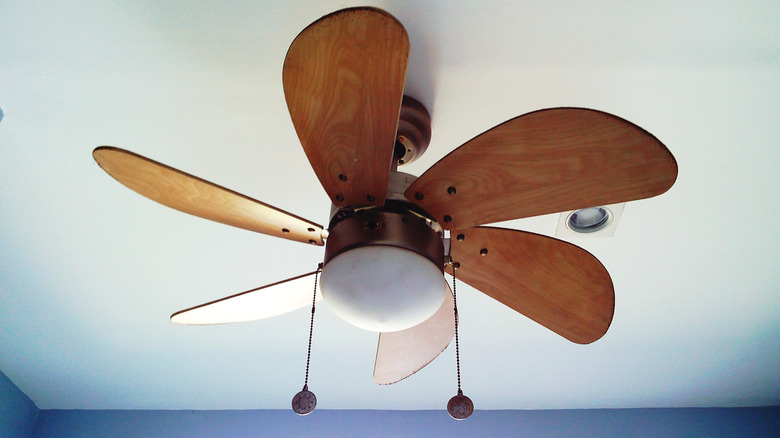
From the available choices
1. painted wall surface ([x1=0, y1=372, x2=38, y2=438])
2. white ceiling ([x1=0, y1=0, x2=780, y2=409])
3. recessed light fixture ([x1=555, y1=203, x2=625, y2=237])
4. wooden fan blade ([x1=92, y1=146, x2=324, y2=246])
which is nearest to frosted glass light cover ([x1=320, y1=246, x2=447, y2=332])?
wooden fan blade ([x1=92, y1=146, x2=324, y2=246])

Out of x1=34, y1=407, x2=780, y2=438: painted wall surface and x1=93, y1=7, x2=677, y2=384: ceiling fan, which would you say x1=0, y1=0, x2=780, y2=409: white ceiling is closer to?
x1=34, y1=407, x2=780, y2=438: painted wall surface

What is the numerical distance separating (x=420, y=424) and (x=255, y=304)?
1443 mm

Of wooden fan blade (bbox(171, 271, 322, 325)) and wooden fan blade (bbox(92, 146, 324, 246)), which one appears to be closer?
wooden fan blade (bbox(92, 146, 324, 246))

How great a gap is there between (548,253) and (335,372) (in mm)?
1343

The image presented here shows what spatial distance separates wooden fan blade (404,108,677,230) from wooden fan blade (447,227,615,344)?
0.21ft

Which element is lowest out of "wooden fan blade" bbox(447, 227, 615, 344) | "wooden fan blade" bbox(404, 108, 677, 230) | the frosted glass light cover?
the frosted glass light cover

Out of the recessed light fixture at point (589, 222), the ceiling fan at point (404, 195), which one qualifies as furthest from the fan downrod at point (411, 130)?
the recessed light fixture at point (589, 222)

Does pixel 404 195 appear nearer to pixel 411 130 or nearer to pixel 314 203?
pixel 411 130

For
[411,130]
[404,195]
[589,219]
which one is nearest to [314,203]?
[411,130]

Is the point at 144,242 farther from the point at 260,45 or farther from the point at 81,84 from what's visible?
the point at 260,45

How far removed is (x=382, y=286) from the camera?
819mm

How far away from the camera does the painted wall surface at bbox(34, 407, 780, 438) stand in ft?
7.17

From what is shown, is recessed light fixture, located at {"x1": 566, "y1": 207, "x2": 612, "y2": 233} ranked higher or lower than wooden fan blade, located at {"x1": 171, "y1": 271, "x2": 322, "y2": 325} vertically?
higher

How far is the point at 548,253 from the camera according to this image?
93 cm
